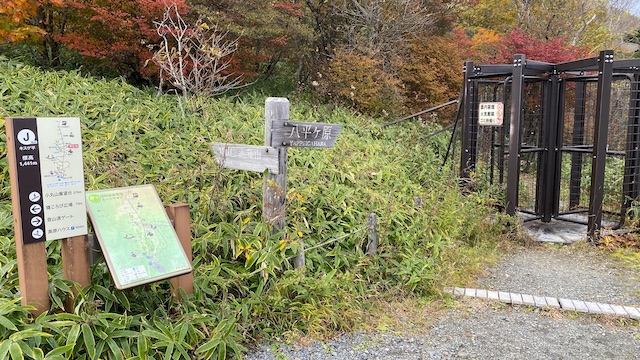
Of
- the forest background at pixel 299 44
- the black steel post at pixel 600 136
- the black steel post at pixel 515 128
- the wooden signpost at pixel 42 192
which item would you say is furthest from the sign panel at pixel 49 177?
the black steel post at pixel 600 136

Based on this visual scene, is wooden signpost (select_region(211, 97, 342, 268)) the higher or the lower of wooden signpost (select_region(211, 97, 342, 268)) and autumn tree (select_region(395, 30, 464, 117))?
the lower

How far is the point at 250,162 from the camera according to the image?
3.68 m

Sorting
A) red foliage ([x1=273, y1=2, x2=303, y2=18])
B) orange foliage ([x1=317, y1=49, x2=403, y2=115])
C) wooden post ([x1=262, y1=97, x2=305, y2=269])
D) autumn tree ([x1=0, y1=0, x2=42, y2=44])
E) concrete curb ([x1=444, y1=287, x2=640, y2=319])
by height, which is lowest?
concrete curb ([x1=444, y1=287, x2=640, y2=319])

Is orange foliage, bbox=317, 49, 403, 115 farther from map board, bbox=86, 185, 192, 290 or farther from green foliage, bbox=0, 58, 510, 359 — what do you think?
map board, bbox=86, 185, 192, 290

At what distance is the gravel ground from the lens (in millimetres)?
3188

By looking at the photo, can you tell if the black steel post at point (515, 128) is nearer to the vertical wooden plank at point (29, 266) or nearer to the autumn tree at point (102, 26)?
the autumn tree at point (102, 26)

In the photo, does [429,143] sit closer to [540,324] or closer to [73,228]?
[540,324]

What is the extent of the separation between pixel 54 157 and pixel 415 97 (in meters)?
8.60

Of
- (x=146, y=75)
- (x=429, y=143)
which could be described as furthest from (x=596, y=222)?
(x=146, y=75)

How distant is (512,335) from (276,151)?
2.13 metres

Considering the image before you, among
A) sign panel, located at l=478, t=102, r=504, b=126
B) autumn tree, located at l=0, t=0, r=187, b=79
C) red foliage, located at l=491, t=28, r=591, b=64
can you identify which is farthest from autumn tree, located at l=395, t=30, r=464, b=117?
autumn tree, located at l=0, t=0, r=187, b=79

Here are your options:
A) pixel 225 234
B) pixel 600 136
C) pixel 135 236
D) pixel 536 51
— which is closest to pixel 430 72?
pixel 536 51

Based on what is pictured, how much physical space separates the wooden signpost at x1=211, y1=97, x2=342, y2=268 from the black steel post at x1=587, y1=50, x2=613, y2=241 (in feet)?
11.4

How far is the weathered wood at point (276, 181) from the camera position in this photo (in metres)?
3.47
